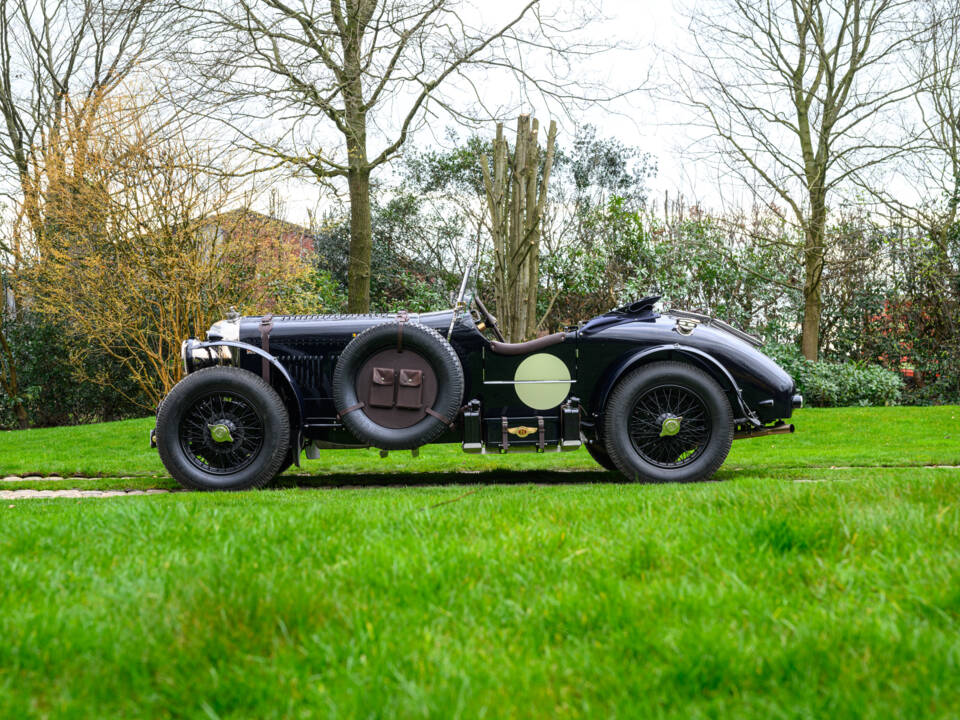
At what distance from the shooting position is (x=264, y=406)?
5492 millimetres

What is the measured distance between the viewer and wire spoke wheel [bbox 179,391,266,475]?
18.4 ft

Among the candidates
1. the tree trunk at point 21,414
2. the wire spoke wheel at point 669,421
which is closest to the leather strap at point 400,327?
the wire spoke wheel at point 669,421

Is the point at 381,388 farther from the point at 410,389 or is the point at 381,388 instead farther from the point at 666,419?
the point at 666,419

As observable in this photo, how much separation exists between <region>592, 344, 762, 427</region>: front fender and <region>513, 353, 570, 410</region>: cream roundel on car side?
0.30 m

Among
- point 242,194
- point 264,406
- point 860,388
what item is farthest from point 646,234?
point 264,406

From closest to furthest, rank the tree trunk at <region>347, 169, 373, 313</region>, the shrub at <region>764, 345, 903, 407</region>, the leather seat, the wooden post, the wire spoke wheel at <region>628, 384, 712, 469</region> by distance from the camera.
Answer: the wire spoke wheel at <region>628, 384, 712, 469</region> < the leather seat < the wooden post < the tree trunk at <region>347, 169, 373, 313</region> < the shrub at <region>764, 345, 903, 407</region>

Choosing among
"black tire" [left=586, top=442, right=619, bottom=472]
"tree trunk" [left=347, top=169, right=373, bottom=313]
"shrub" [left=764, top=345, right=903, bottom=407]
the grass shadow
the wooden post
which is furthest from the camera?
"shrub" [left=764, top=345, right=903, bottom=407]

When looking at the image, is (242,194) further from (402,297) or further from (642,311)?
(642,311)

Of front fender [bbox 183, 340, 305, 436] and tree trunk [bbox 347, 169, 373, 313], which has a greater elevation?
tree trunk [bbox 347, 169, 373, 313]

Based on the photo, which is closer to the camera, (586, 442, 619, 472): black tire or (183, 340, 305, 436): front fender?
(183, 340, 305, 436): front fender

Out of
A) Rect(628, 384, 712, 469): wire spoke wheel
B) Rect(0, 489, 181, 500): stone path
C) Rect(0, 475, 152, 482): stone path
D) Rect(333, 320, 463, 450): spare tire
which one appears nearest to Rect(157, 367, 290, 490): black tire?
Rect(0, 489, 181, 500): stone path

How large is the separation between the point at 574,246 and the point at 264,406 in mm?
11125

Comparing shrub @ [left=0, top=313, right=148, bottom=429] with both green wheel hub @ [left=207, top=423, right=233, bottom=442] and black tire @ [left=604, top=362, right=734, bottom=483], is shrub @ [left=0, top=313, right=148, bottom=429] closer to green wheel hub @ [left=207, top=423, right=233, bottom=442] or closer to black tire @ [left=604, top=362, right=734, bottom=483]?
green wheel hub @ [left=207, top=423, right=233, bottom=442]

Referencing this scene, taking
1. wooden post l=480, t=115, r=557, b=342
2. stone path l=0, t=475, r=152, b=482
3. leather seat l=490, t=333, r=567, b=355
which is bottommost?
stone path l=0, t=475, r=152, b=482
